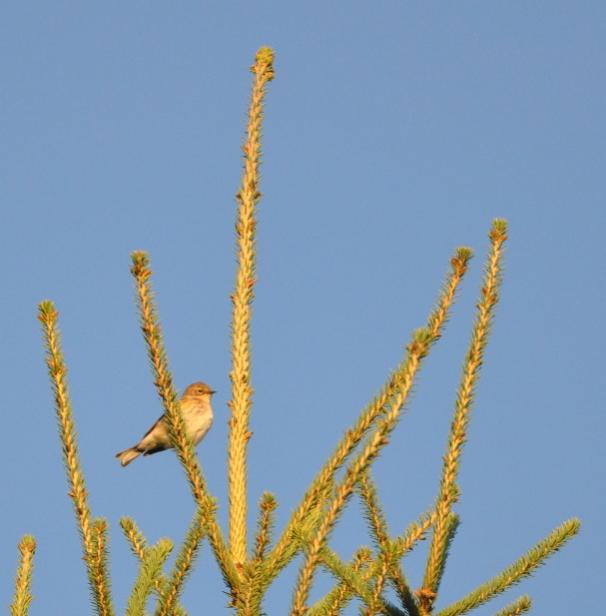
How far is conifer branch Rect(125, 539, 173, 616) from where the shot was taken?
4156 mm

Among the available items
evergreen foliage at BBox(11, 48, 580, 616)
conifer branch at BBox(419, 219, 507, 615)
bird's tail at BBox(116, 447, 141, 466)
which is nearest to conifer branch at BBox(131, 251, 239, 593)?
evergreen foliage at BBox(11, 48, 580, 616)

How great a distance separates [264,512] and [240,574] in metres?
0.32

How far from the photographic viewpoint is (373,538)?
4746 mm

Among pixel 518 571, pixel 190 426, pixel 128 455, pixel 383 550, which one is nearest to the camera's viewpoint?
pixel 383 550

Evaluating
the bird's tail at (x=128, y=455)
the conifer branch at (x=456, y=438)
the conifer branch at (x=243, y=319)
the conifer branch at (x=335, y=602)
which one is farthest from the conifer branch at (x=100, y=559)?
the bird's tail at (x=128, y=455)

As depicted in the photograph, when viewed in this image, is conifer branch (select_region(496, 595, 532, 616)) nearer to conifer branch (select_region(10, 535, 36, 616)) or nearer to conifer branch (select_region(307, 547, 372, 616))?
conifer branch (select_region(307, 547, 372, 616))

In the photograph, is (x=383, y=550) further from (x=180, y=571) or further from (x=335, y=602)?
(x=180, y=571)

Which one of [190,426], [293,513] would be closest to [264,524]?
[293,513]

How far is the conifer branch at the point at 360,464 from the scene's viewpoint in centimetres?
378

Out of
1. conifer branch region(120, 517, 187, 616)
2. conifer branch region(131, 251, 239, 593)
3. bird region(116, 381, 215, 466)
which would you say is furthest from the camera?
bird region(116, 381, 215, 466)

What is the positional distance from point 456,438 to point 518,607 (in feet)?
2.41

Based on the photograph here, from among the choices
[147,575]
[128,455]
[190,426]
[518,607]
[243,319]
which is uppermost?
[128,455]

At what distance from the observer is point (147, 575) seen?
14.1 feet

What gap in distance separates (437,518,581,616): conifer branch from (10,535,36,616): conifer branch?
169 centimetres
